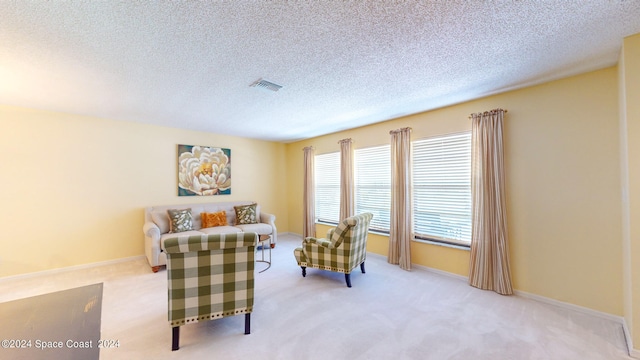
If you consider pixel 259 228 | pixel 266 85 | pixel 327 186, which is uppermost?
pixel 266 85

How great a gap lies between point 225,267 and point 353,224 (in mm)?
1677

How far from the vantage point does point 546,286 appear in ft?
9.16

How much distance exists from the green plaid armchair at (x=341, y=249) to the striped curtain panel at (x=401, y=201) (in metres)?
0.71

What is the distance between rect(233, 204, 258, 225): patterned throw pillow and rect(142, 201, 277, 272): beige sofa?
0.40ft

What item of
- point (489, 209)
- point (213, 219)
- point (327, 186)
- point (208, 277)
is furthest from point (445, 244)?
point (213, 219)

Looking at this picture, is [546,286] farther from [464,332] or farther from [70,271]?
[70,271]

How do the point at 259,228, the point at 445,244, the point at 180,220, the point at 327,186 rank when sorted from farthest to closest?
the point at 327,186, the point at 259,228, the point at 180,220, the point at 445,244

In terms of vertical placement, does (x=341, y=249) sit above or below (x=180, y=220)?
below

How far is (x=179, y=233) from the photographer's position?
14.0 ft

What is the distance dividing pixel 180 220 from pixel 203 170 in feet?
4.30

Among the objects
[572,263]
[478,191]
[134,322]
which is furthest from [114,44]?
[572,263]

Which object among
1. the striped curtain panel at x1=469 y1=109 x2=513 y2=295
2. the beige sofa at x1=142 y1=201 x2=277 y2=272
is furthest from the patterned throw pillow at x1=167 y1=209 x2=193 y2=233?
the striped curtain panel at x1=469 y1=109 x2=513 y2=295

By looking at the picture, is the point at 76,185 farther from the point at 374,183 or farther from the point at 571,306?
the point at 571,306

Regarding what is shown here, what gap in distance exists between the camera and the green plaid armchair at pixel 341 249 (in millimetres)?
3248
